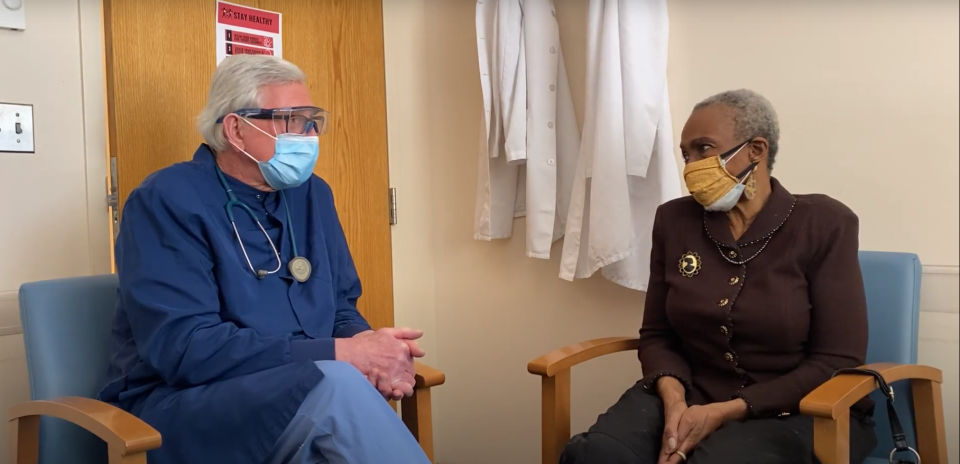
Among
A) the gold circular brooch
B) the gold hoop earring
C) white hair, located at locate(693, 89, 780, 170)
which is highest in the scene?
white hair, located at locate(693, 89, 780, 170)

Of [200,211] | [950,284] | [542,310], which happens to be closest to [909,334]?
[950,284]

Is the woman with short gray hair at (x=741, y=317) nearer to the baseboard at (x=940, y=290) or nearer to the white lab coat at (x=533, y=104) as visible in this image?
the baseboard at (x=940, y=290)

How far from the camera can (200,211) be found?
1521mm

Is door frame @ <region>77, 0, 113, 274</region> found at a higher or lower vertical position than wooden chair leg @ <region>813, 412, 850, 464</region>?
higher

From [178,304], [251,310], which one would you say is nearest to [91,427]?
[178,304]

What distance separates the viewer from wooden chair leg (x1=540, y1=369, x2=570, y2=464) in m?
1.63

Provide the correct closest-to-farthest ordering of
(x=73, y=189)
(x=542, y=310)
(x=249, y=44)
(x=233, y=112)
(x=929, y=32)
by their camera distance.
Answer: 1. (x=233, y=112)
2. (x=929, y=32)
3. (x=73, y=189)
4. (x=249, y=44)
5. (x=542, y=310)

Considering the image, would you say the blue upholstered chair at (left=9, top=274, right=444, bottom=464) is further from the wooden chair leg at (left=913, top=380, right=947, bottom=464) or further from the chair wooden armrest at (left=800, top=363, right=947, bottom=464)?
the wooden chair leg at (left=913, top=380, right=947, bottom=464)

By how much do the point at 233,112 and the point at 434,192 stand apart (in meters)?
1.13

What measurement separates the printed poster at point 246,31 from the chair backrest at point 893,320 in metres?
1.71

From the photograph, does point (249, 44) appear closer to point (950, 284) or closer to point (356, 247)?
point (356, 247)

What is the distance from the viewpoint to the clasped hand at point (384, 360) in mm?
1510

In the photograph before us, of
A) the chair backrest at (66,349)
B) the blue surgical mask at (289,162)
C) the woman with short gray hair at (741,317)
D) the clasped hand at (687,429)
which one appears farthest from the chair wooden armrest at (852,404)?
the chair backrest at (66,349)

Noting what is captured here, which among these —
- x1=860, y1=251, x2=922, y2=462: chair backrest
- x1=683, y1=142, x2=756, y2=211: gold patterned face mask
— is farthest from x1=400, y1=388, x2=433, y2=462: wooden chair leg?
x1=860, y1=251, x2=922, y2=462: chair backrest
